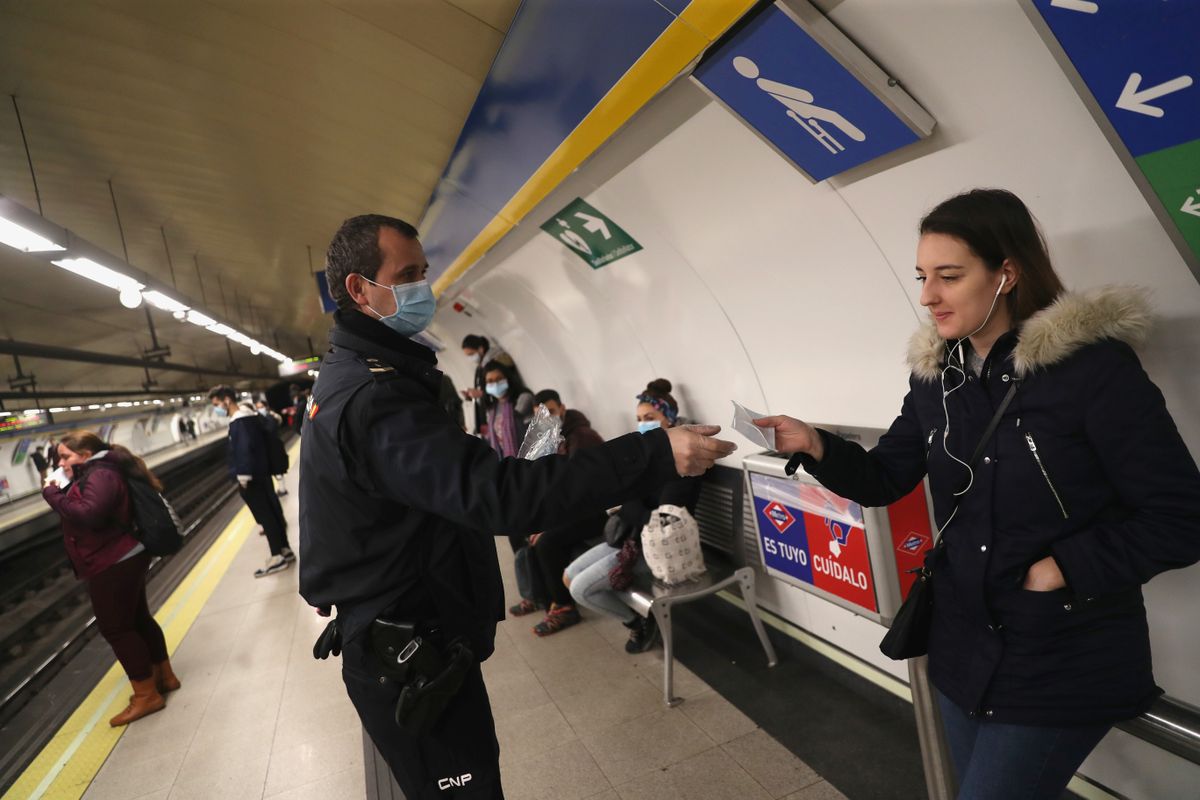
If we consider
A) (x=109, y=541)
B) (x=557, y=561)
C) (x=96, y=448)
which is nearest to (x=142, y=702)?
(x=109, y=541)

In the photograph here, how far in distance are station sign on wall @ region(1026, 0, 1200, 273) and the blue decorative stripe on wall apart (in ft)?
3.81

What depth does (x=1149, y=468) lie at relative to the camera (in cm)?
130

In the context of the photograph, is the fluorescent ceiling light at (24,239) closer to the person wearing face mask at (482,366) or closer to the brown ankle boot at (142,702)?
the brown ankle boot at (142,702)

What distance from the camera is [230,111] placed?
4656mm

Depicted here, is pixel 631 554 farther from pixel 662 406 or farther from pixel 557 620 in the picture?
pixel 557 620

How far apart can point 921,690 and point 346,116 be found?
496 centimetres

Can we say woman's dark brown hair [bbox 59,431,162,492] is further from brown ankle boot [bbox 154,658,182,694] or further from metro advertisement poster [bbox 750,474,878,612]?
metro advertisement poster [bbox 750,474,878,612]

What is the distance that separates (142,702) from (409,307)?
4.29 m

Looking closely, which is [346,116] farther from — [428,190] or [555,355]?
[555,355]

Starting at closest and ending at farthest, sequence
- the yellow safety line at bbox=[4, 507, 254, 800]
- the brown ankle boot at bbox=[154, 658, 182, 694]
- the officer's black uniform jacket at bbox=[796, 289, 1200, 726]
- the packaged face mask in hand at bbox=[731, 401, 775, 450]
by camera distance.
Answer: the officer's black uniform jacket at bbox=[796, 289, 1200, 726] < the packaged face mask in hand at bbox=[731, 401, 775, 450] < the yellow safety line at bbox=[4, 507, 254, 800] < the brown ankle boot at bbox=[154, 658, 182, 694]

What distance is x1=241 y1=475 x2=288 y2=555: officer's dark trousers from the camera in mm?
7211

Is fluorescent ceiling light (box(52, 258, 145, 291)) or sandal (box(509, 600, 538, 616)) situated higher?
fluorescent ceiling light (box(52, 258, 145, 291))

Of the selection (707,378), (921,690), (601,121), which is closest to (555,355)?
(707,378)

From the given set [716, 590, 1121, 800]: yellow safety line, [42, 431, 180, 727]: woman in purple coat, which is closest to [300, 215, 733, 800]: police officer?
[716, 590, 1121, 800]: yellow safety line
